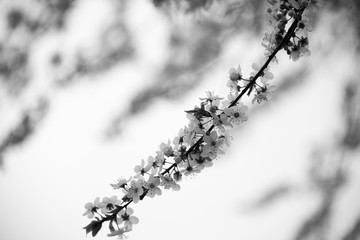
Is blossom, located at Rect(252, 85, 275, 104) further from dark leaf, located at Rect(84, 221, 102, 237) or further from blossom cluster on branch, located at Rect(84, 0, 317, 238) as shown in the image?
dark leaf, located at Rect(84, 221, 102, 237)

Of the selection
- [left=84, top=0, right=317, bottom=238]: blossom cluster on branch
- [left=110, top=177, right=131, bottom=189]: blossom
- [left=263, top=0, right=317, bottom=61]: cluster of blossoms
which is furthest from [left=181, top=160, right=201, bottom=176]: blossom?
[left=263, top=0, right=317, bottom=61]: cluster of blossoms

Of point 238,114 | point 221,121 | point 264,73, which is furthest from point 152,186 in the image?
point 264,73

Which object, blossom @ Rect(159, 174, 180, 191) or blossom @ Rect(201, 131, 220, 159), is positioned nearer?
blossom @ Rect(201, 131, 220, 159)

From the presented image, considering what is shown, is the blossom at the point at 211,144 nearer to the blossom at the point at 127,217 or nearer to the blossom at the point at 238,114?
the blossom at the point at 238,114

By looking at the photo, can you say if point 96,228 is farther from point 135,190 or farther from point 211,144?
point 211,144

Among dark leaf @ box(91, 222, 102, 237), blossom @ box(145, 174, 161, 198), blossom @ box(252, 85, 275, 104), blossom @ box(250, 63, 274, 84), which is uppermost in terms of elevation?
blossom @ box(250, 63, 274, 84)

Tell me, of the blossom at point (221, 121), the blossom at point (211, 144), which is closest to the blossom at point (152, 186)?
the blossom at point (211, 144)

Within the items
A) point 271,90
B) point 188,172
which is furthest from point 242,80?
point 188,172

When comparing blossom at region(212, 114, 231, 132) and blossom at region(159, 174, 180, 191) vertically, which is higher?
blossom at region(212, 114, 231, 132)
